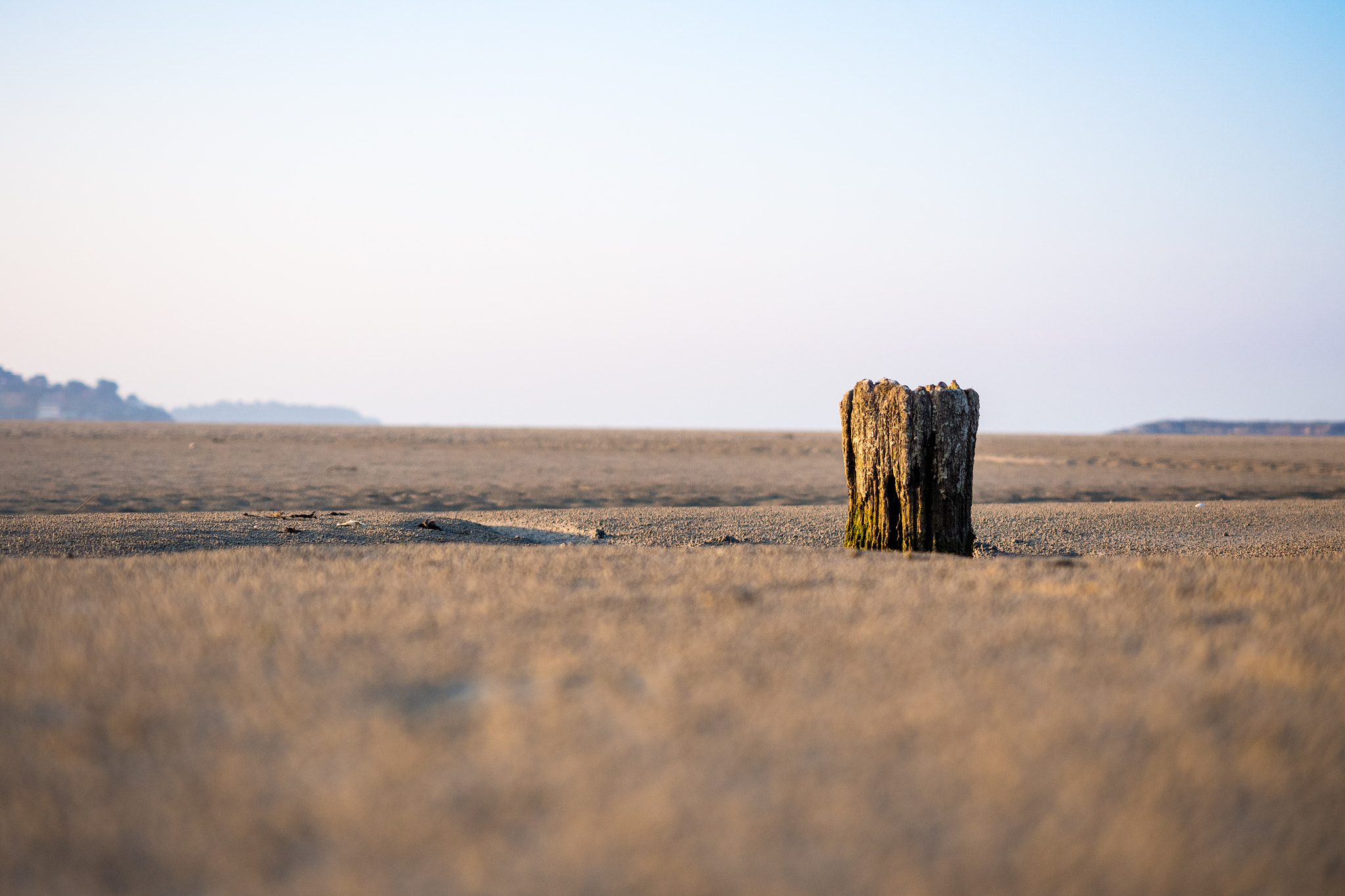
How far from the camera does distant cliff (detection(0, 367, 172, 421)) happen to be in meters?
114

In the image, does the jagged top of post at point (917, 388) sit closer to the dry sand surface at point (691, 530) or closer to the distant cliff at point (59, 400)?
the dry sand surface at point (691, 530)

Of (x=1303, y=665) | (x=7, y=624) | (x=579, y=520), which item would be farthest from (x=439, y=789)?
(x=579, y=520)

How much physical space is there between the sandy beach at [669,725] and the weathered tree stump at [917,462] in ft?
5.86

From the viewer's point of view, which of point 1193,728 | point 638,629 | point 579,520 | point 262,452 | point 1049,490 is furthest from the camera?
point 262,452

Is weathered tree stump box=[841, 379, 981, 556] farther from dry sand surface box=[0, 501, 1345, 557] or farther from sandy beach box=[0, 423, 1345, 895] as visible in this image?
sandy beach box=[0, 423, 1345, 895]

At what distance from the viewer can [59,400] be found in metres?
118

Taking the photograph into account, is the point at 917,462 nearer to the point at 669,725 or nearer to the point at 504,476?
the point at 669,725

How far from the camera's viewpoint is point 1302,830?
1.71 metres

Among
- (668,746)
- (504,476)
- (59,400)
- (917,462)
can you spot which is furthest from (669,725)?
(59,400)

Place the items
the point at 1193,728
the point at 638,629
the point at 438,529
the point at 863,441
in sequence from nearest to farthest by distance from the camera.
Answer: the point at 1193,728 < the point at 638,629 < the point at 863,441 < the point at 438,529

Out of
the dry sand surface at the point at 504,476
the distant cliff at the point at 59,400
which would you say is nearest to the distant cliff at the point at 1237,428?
the dry sand surface at the point at 504,476

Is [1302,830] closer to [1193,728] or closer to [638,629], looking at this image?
[1193,728]

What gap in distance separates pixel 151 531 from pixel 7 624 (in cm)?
450

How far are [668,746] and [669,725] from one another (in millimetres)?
105
